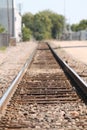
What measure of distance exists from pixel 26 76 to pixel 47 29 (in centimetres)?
18161

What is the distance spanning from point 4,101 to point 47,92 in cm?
210

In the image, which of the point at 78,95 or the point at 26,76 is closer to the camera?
the point at 78,95

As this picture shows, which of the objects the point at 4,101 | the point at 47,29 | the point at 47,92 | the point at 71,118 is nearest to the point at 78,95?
the point at 47,92

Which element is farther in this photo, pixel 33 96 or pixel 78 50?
pixel 78 50

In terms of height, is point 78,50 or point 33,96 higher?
point 33,96

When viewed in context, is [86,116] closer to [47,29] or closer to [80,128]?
[80,128]

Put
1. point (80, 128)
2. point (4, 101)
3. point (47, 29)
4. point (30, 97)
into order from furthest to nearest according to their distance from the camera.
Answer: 1. point (47, 29)
2. point (30, 97)
3. point (4, 101)
4. point (80, 128)

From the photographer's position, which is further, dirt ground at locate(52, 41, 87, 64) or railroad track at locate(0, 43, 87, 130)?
dirt ground at locate(52, 41, 87, 64)

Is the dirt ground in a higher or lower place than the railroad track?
lower

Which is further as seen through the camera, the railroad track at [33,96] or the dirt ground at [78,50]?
the dirt ground at [78,50]

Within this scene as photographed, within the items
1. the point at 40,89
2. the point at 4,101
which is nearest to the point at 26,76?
the point at 40,89

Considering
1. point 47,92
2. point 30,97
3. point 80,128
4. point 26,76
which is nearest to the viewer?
point 80,128

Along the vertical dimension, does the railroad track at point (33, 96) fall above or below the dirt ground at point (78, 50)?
above

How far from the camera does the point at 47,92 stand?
11.8m
